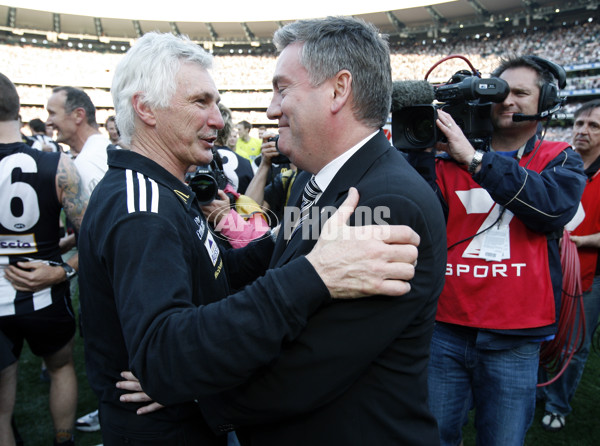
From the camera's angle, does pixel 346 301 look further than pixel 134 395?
No

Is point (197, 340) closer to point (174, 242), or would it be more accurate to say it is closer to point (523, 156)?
point (174, 242)

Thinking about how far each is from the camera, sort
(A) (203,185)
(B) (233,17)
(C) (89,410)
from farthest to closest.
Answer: (B) (233,17) → (C) (89,410) → (A) (203,185)

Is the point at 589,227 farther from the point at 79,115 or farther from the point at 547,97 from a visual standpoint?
the point at 79,115

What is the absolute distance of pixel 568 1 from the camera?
2636 centimetres

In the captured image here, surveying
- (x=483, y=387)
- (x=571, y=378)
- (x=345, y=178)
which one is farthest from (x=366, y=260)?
(x=571, y=378)

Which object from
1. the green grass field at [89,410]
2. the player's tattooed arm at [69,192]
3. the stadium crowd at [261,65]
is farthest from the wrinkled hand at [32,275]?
the stadium crowd at [261,65]

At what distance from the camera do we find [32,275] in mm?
2666

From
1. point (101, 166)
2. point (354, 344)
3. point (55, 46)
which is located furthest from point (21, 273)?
point (55, 46)

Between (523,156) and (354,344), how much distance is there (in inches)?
65.4

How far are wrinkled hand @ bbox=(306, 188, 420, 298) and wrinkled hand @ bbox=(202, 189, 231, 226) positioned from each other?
1.60 m

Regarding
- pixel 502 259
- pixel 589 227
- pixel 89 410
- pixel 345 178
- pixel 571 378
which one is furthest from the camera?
pixel 89 410

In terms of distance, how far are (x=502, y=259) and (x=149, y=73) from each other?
1.75 meters

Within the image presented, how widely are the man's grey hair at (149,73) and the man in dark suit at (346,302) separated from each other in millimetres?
354

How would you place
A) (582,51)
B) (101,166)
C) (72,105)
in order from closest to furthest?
(101,166) → (72,105) → (582,51)
